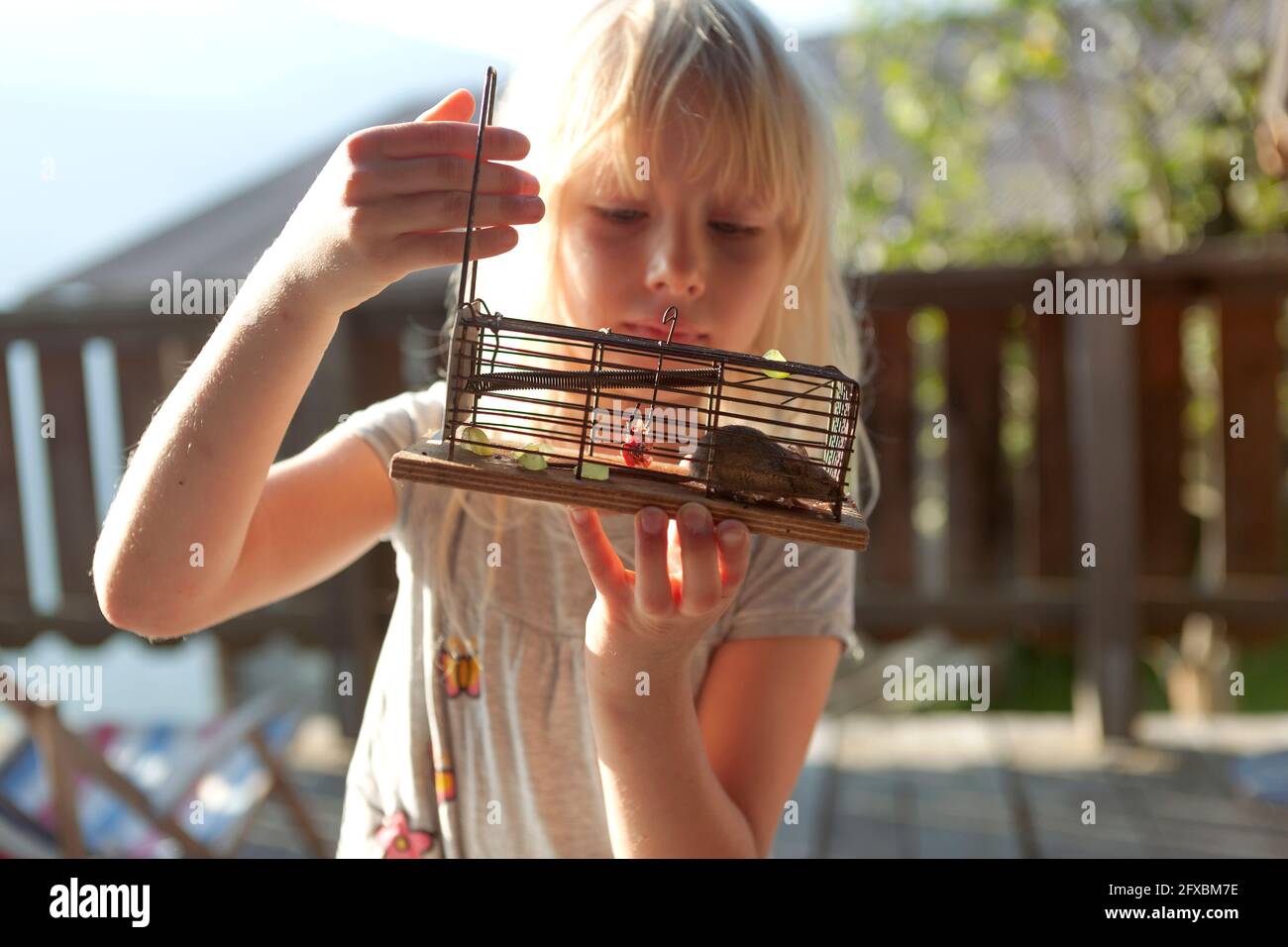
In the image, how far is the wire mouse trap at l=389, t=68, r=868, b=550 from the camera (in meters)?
1.06

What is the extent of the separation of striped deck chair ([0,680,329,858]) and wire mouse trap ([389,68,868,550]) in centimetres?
214

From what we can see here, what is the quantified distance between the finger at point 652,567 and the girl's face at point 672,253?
318 millimetres

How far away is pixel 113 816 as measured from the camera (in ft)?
10.7

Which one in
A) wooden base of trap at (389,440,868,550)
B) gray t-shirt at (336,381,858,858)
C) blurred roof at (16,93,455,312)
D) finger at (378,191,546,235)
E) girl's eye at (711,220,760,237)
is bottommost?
gray t-shirt at (336,381,858,858)

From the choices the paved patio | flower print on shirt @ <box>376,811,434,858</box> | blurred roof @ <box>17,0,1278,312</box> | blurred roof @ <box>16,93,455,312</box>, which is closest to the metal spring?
flower print on shirt @ <box>376,811,434,858</box>

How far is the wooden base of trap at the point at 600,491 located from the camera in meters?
1.05

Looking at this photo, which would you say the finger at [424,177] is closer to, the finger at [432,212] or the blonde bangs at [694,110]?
the finger at [432,212]

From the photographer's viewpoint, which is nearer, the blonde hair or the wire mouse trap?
the wire mouse trap

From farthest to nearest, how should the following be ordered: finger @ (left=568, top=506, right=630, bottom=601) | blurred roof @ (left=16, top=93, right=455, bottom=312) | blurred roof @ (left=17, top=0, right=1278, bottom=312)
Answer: blurred roof @ (left=16, top=93, right=455, bottom=312) → blurred roof @ (left=17, top=0, right=1278, bottom=312) → finger @ (left=568, top=506, right=630, bottom=601)

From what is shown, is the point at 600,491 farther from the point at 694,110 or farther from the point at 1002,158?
the point at 1002,158

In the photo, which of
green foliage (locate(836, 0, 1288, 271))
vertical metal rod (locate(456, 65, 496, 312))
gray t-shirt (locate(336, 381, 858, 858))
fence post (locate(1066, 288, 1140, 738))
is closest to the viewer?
vertical metal rod (locate(456, 65, 496, 312))

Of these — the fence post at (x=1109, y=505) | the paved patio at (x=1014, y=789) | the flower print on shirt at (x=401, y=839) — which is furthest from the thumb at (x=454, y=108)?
the fence post at (x=1109, y=505)

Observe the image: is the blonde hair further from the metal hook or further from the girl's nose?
the metal hook

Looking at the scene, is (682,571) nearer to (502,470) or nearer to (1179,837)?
(502,470)
